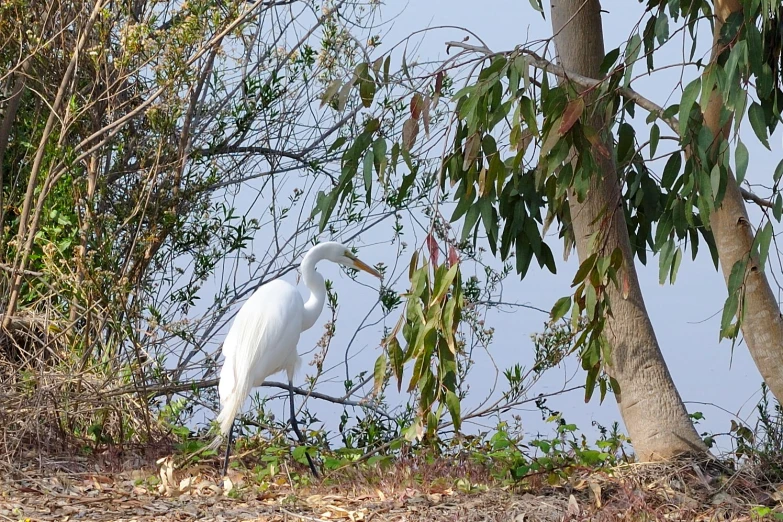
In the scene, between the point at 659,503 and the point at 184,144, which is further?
the point at 184,144

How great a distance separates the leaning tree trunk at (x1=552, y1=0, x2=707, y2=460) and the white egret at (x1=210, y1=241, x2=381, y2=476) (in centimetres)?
165

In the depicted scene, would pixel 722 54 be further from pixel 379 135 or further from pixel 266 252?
pixel 266 252

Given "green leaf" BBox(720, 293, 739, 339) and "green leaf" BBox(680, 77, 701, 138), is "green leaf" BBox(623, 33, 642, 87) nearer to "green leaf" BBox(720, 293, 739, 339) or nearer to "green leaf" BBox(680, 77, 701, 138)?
"green leaf" BBox(680, 77, 701, 138)

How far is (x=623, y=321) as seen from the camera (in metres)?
4.92

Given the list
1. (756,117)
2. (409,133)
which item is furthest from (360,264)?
(756,117)

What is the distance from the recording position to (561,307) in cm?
429

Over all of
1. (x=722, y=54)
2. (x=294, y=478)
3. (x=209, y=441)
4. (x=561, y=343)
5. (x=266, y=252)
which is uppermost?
(x=266, y=252)

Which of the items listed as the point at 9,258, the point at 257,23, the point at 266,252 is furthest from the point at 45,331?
the point at 257,23

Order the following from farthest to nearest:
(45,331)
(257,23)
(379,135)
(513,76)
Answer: (257,23)
(45,331)
(379,135)
(513,76)

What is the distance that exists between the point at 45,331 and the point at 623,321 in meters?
3.47

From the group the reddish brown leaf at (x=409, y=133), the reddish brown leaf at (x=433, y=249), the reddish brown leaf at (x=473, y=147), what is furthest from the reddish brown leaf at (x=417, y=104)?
the reddish brown leaf at (x=433, y=249)

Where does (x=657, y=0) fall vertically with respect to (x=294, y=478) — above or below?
above

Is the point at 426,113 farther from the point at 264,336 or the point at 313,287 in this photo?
the point at 313,287

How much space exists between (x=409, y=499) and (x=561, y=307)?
1122 millimetres
